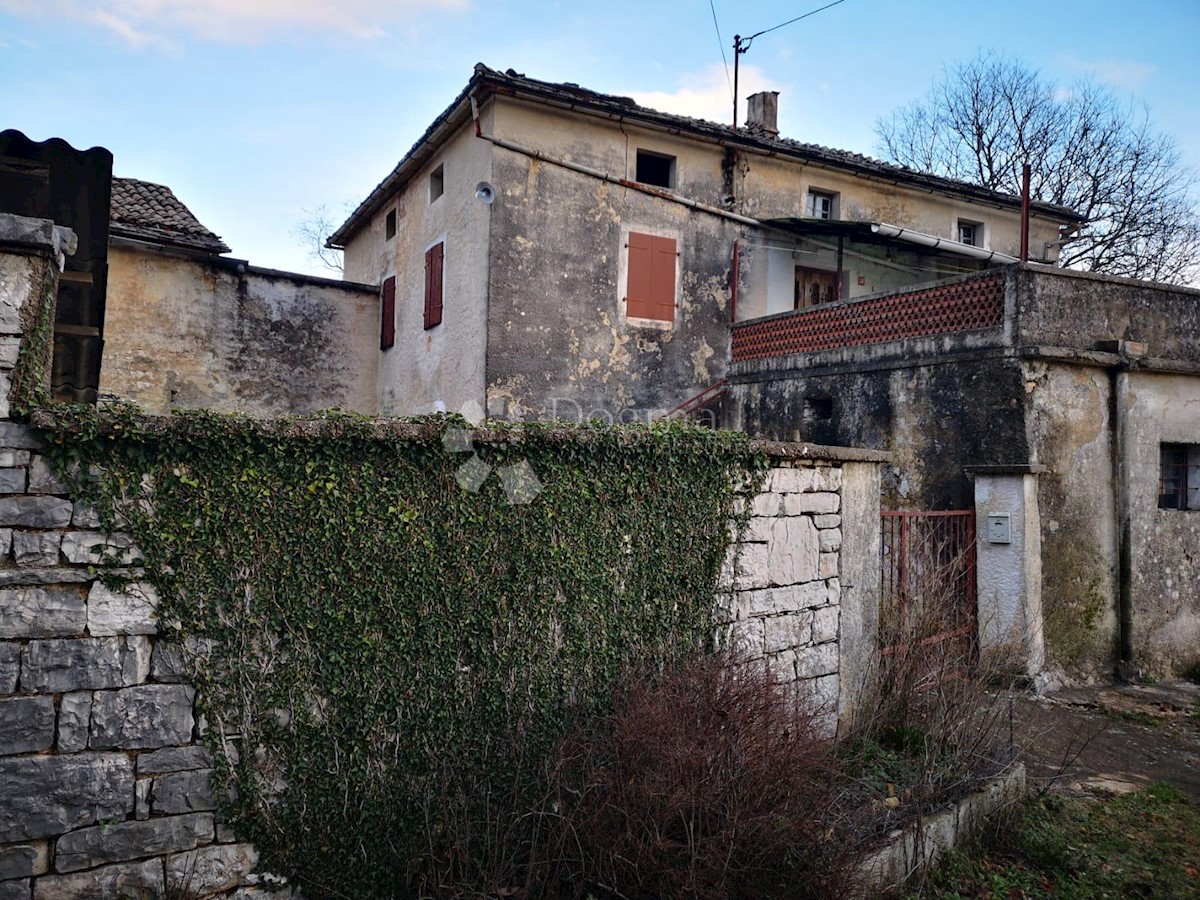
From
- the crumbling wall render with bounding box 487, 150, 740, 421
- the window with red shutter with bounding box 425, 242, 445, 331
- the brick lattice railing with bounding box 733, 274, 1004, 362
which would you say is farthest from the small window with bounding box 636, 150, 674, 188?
the window with red shutter with bounding box 425, 242, 445, 331

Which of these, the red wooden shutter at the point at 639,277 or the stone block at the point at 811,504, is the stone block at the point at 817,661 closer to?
the stone block at the point at 811,504

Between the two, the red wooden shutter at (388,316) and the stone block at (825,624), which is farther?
the red wooden shutter at (388,316)

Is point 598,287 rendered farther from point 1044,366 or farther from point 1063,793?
point 1063,793

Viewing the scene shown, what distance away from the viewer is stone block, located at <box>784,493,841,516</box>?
536 centimetres

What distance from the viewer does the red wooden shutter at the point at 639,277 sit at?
12.2m

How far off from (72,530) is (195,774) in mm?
1149

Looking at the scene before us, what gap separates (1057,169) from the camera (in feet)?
74.8

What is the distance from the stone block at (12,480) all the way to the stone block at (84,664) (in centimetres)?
61

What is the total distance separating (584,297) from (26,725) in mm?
9554

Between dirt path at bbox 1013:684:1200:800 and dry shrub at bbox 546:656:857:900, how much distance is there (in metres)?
2.29

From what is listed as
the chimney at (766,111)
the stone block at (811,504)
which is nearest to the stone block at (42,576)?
the stone block at (811,504)

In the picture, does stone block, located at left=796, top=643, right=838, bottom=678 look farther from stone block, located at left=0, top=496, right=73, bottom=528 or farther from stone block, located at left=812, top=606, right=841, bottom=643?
stone block, located at left=0, top=496, right=73, bottom=528

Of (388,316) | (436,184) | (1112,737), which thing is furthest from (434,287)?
(1112,737)

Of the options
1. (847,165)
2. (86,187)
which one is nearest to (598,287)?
(847,165)
